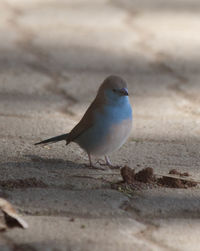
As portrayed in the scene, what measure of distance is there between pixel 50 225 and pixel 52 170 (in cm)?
58

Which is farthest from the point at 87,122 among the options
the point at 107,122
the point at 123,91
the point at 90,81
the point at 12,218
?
the point at 90,81

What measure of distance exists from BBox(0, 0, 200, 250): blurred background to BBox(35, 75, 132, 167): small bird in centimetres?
13

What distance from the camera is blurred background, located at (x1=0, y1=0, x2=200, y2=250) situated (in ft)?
9.17

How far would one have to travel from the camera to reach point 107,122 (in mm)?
2701

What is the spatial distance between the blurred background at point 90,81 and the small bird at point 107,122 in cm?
13

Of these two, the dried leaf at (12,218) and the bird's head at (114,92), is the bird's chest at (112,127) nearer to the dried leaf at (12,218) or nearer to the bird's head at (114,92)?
the bird's head at (114,92)

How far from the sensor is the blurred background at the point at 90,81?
279 centimetres

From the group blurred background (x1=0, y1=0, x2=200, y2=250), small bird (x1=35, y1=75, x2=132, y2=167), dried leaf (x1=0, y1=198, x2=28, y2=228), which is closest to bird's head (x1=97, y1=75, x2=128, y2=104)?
small bird (x1=35, y1=75, x2=132, y2=167)

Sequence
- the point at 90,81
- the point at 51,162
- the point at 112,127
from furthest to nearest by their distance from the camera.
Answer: the point at 90,81, the point at 51,162, the point at 112,127

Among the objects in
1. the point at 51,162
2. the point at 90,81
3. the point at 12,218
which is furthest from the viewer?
the point at 90,81

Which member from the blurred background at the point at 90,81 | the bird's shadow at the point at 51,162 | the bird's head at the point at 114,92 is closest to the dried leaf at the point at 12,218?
the blurred background at the point at 90,81

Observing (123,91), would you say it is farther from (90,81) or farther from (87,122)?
(90,81)

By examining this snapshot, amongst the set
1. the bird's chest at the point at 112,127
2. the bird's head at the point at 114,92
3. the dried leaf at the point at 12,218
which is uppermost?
the bird's head at the point at 114,92

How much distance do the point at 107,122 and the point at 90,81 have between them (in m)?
1.51
